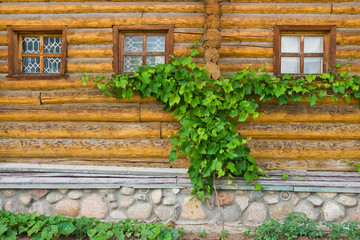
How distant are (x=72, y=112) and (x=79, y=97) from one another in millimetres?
258

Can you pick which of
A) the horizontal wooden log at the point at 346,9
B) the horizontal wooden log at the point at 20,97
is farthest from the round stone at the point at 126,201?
the horizontal wooden log at the point at 346,9

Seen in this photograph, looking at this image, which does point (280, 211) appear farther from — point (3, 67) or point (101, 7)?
point (3, 67)

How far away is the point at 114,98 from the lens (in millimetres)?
4211

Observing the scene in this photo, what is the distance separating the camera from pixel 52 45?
14.5ft

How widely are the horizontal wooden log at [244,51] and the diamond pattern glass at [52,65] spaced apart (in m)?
2.63

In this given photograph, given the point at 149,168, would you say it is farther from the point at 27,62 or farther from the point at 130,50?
the point at 27,62

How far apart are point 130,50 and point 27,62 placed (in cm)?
171

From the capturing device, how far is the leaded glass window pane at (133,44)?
14.3 feet

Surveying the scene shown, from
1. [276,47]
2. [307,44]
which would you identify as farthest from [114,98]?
[307,44]

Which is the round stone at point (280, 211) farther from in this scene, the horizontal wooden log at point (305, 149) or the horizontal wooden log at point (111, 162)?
the horizontal wooden log at point (111, 162)

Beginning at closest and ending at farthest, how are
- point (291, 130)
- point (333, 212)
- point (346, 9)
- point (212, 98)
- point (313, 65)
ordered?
point (212, 98)
point (333, 212)
point (291, 130)
point (346, 9)
point (313, 65)

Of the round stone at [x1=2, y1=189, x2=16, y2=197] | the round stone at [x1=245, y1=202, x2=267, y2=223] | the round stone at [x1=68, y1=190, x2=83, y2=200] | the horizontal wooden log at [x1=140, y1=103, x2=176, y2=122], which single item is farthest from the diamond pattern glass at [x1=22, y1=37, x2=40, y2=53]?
the round stone at [x1=245, y1=202, x2=267, y2=223]

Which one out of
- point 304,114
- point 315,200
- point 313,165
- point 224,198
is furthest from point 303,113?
point 224,198

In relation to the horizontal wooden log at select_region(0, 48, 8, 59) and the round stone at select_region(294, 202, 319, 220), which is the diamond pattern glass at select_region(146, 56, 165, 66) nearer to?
the horizontal wooden log at select_region(0, 48, 8, 59)
